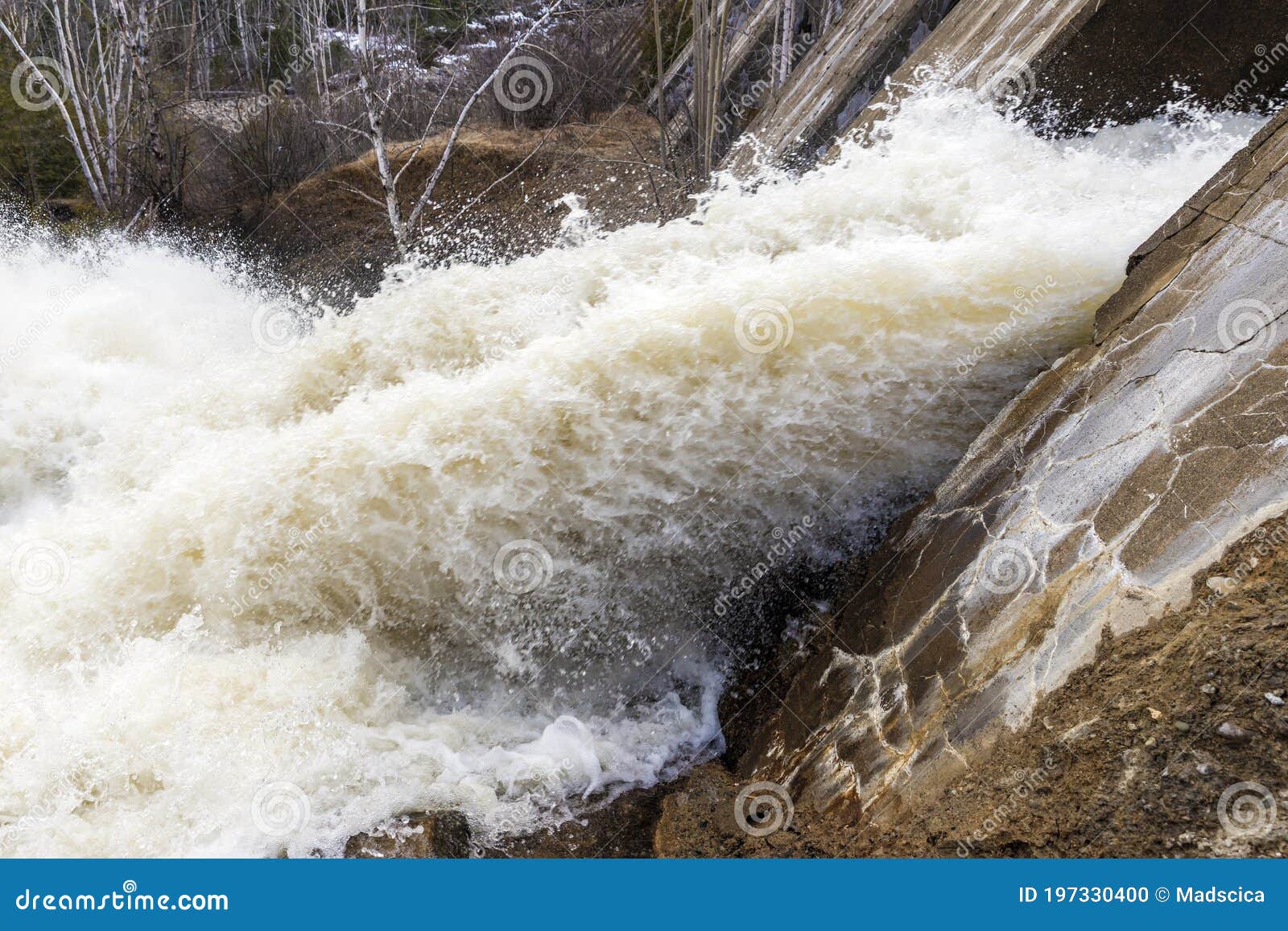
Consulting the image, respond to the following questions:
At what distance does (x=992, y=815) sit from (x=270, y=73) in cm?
1139

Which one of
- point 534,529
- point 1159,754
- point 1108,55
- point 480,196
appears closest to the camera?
point 1159,754

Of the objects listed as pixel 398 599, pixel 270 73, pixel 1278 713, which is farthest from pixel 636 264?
pixel 270 73

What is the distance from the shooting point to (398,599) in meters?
2.97

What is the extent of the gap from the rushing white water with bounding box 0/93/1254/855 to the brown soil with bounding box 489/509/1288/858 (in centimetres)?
108

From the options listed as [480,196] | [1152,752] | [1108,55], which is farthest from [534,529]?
[480,196]

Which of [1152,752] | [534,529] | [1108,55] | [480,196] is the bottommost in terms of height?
[480,196]

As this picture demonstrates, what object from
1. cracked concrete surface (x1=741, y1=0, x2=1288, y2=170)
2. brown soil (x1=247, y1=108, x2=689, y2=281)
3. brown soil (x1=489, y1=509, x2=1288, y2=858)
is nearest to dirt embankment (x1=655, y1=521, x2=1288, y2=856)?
brown soil (x1=489, y1=509, x2=1288, y2=858)

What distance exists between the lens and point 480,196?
6102 millimetres

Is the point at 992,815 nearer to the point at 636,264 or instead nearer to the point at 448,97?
the point at 636,264

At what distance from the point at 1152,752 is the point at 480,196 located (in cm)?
553

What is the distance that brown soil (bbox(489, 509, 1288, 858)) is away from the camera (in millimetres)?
1531

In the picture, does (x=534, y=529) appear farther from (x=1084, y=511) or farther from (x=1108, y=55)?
(x=1108, y=55)

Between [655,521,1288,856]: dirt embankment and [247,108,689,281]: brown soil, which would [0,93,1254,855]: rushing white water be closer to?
[655,521,1288,856]: dirt embankment

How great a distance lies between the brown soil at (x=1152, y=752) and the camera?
153cm
